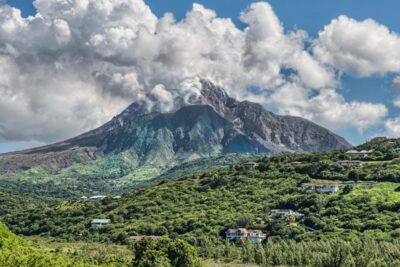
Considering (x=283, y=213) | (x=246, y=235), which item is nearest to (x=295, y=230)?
(x=246, y=235)

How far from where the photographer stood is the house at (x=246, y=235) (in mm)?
163375

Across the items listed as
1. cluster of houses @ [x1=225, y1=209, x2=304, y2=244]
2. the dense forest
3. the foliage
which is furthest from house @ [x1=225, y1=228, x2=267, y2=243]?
the foliage

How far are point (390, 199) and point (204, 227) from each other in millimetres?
62617

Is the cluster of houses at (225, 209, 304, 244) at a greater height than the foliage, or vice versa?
the foliage

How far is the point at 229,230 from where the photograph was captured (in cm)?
16888

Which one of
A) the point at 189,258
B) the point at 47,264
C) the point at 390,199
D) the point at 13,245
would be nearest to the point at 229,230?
the point at 390,199

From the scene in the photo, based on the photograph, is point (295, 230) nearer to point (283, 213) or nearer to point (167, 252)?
point (283, 213)

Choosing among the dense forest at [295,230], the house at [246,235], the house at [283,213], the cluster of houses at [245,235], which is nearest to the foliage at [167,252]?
the dense forest at [295,230]

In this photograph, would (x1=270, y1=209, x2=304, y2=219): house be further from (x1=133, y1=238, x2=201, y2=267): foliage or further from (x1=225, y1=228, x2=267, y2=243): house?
(x1=133, y1=238, x2=201, y2=267): foliage

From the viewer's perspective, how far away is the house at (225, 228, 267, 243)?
163375 mm

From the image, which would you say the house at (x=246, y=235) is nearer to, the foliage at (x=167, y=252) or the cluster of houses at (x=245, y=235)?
the cluster of houses at (x=245, y=235)

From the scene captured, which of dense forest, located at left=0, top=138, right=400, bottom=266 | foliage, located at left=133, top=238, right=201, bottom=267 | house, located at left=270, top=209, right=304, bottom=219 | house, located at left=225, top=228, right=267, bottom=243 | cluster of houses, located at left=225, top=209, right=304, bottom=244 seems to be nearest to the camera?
foliage, located at left=133, top=238, right=201, bottom=267

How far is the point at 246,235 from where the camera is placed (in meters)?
162

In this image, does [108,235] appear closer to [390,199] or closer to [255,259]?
[255,259]
